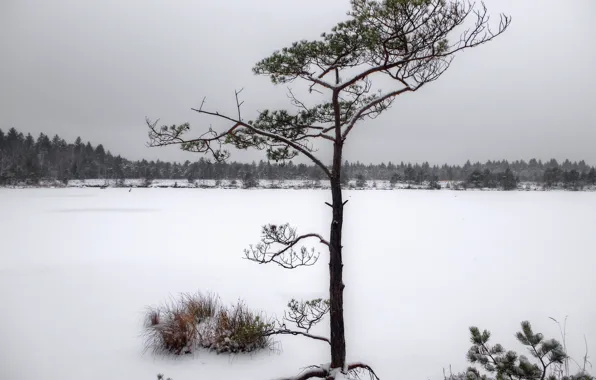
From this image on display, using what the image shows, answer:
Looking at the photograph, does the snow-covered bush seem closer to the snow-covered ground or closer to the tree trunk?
the snow-covered ground

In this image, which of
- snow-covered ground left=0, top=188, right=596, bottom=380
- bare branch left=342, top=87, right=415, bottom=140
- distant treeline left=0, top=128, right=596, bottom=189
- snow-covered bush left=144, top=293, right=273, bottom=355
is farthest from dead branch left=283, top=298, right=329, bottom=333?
distant treeline left=0, top=128, right=596, bottom=189

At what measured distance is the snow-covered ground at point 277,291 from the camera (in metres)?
4.98

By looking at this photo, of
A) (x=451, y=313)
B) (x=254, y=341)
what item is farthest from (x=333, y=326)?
(x=451, y=313)

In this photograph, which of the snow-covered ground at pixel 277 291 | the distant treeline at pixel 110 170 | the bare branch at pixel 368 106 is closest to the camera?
the bare branch at pixel 368 106

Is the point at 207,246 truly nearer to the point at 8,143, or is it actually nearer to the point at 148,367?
the point at 148,367

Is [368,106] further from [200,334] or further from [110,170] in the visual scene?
[110,170]

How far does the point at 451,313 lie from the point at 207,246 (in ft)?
28.5

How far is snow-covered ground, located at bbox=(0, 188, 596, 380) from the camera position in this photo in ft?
16.3

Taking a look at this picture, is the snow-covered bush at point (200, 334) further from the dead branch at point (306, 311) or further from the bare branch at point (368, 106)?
the bare branch at point (368, 106)

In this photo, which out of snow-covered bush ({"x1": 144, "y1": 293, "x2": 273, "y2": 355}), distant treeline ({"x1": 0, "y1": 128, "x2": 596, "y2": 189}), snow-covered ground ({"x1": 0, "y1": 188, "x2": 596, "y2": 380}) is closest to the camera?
snow-covered ground ({"x1": 0, "y1": 188, "x2": 596, "y2": 380})

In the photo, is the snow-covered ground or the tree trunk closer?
the tree trunk

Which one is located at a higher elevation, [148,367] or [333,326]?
[333,326]

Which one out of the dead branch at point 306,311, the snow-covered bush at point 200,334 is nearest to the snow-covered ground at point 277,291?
the snow-covered bush at point 200,334

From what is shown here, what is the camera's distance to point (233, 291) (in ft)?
25.8
